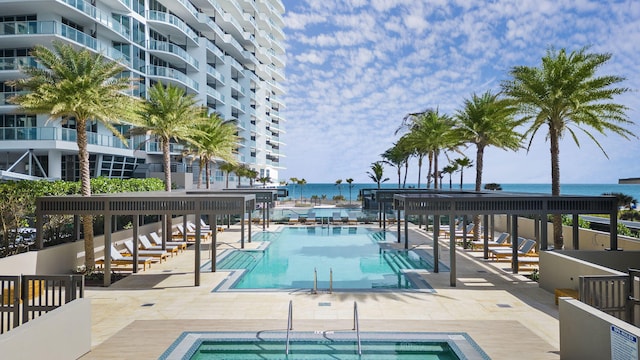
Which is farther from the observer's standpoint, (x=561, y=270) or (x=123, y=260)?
(x=123, y=260)

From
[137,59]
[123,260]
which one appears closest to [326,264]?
[123,260]

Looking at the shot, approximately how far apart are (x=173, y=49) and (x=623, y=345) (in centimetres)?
4631

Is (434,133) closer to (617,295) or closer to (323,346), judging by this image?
(617,295)

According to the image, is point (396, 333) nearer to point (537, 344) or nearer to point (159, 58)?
point (537, 344)

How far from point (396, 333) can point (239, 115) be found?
59205mm

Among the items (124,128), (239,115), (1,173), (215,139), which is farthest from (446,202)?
(239,115)

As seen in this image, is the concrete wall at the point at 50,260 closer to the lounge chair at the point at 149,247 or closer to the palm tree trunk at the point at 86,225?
the palm tree trunk at the point at 86,225

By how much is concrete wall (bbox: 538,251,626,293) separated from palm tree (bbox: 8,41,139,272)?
1673cm

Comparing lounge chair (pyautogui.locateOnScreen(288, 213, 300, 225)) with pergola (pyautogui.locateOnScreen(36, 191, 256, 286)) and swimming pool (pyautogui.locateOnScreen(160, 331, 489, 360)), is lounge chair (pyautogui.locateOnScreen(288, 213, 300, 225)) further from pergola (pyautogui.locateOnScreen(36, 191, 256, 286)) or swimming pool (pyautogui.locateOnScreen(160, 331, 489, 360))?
swimming pool (pyautogui.locateOnScreen(160, 331, 489, 360))

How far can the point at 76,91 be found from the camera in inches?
594

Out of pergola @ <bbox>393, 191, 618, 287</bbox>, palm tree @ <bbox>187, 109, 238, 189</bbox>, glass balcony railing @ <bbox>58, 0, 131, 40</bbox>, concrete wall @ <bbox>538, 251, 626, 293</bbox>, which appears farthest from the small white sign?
glass balcony railing @ <bbox>58, 0, 131, 40</bbox>

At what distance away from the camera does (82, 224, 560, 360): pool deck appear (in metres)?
9.48

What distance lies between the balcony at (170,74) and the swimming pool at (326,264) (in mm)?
22849

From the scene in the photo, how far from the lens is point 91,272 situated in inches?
626
